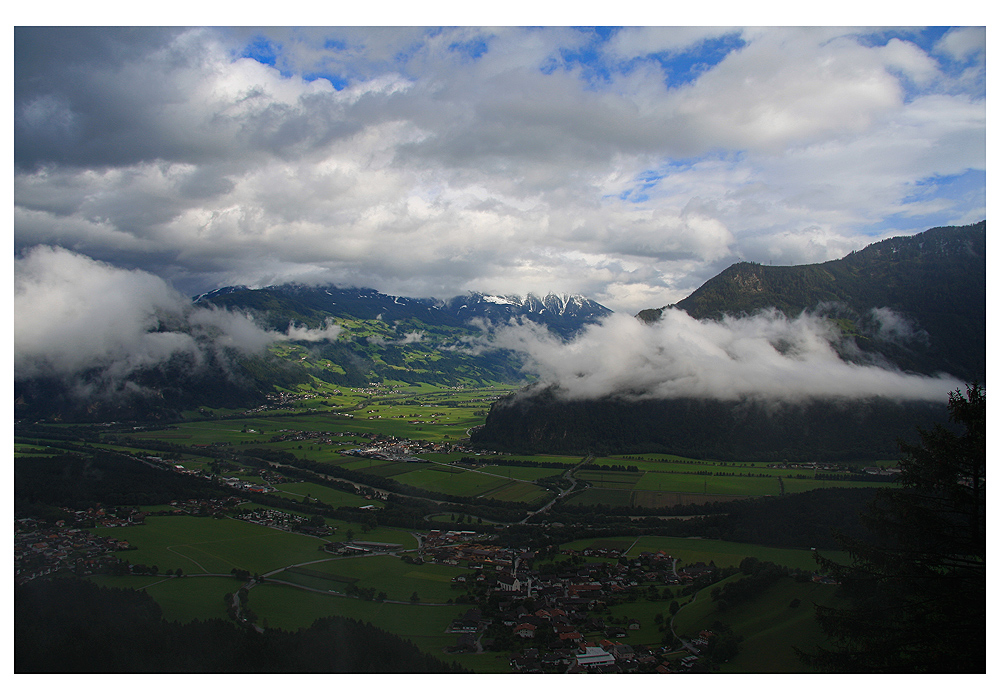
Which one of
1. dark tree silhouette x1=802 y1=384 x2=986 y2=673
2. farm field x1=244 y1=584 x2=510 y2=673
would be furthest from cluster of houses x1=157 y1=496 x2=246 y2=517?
dark tree silhouette x1=802 y1=384 x2=986 y2=673

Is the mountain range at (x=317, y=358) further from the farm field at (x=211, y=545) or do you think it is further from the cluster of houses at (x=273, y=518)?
the cluster of houses at (x=273, y=518)

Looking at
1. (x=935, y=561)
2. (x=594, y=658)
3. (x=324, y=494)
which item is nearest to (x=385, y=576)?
(x=594, y=658)

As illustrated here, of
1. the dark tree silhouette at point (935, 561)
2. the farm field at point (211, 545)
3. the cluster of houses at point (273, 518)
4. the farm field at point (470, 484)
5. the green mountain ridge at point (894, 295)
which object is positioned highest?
the green mountain ridge at point (894, 295)

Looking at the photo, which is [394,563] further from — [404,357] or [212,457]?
[404,357]

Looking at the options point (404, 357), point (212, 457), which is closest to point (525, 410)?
point (212, 457)

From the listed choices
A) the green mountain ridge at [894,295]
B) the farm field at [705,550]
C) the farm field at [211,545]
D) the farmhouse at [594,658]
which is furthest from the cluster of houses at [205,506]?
the green mountain ridge at [894,295]

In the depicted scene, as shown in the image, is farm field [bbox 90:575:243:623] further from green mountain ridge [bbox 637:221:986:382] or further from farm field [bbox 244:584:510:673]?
green mountain ridge [bbox 637:221:986:382]
